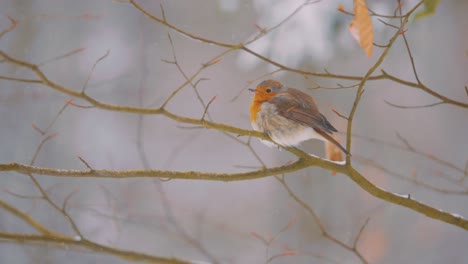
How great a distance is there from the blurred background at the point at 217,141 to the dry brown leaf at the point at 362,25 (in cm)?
167

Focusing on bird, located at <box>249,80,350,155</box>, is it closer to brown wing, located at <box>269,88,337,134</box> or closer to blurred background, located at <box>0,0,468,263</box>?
brown wing, located at <box>269,88,337,134</box>

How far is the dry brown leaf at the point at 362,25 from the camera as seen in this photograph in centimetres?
96

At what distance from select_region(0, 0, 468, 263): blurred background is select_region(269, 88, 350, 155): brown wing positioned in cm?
84

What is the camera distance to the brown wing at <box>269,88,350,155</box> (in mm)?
1734

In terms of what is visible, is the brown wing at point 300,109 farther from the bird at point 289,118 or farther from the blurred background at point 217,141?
the blurred background at point 217,141

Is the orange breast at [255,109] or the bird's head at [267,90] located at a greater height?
the bird's head at [267,90]

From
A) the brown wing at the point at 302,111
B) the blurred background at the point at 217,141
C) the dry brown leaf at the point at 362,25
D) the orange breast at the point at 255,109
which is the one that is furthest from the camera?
the blurred background at the point at 217,141

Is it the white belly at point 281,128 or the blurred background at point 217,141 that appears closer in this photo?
the white belly at point 281,128

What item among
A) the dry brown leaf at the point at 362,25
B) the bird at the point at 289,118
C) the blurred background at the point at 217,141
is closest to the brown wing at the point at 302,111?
the bird at the point at 289,118

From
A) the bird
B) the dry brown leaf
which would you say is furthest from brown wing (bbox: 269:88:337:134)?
the dry brown leaf

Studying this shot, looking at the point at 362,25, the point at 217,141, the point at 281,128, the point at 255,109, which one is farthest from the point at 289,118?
the point at 217,141

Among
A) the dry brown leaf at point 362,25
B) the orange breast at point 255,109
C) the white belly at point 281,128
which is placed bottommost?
the dry brown leaf at point 362,25

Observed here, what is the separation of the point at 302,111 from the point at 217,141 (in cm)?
220

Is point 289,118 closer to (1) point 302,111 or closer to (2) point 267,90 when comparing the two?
(1) point 302,111
